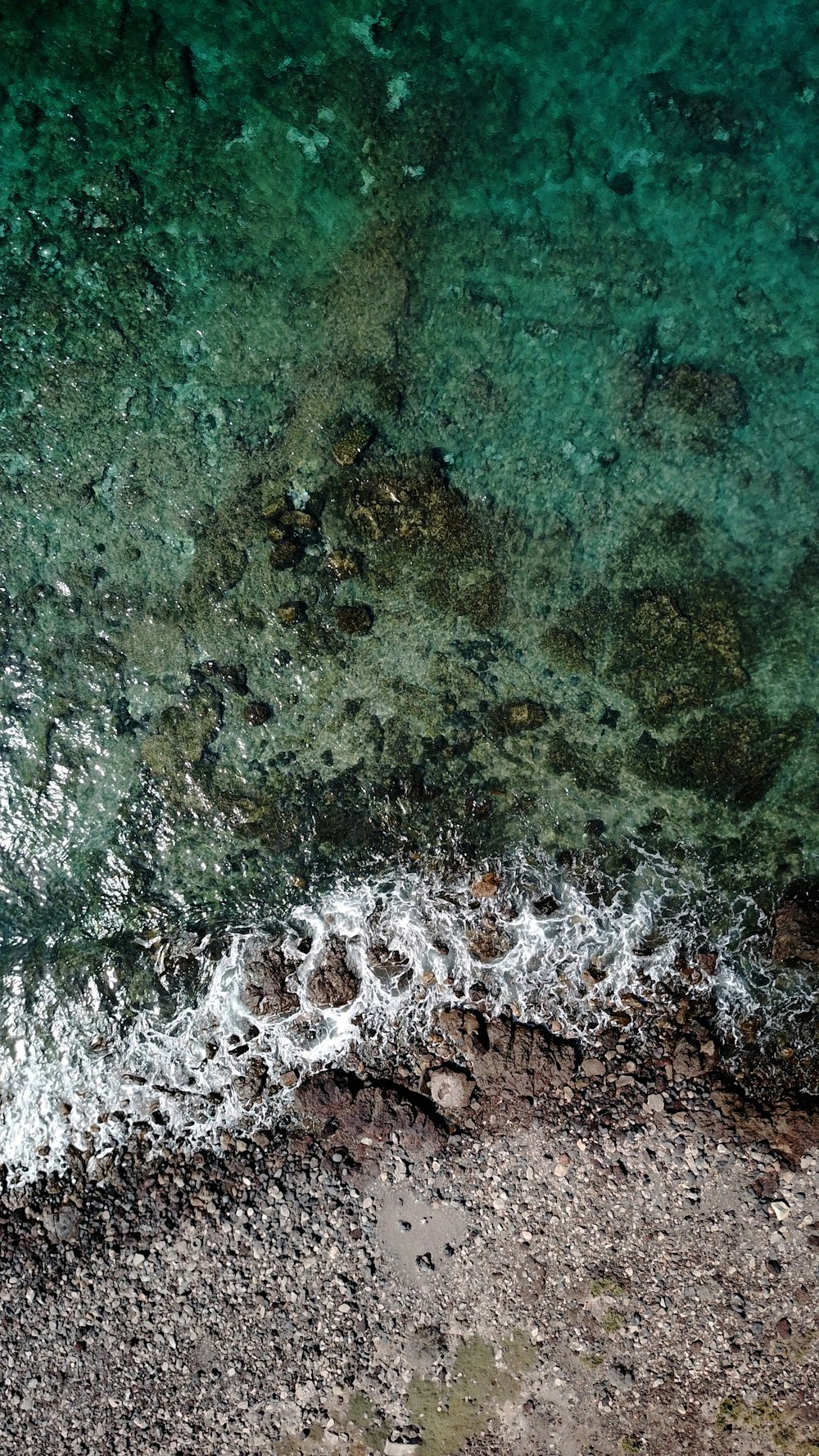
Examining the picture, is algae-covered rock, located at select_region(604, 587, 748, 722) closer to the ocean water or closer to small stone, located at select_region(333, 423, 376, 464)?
the ocean water

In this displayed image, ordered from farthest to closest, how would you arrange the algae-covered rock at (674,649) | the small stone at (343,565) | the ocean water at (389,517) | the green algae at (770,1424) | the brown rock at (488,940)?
1. the brown rock at (488,940)
2. the small stone at (343,565)
3. the algae-covered rock at (674,649)
4. the ocean water at (389,517)
5. the green algae at (770,1424)

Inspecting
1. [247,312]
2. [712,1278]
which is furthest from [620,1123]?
[247,312]

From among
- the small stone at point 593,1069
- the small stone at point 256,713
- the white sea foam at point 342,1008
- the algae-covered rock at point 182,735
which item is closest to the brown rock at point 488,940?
the white sea foam at point 342,1008

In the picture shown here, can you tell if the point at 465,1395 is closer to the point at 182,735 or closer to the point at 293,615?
the point at 182,735

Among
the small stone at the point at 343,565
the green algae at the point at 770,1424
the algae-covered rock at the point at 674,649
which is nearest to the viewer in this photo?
the green algae at the point at 770,1424

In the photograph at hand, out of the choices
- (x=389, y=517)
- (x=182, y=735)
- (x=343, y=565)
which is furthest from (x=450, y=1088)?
(x=389, y=517)

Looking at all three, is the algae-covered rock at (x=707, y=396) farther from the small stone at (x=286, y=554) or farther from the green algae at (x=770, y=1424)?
the green algae at (x=770, y=1424)
